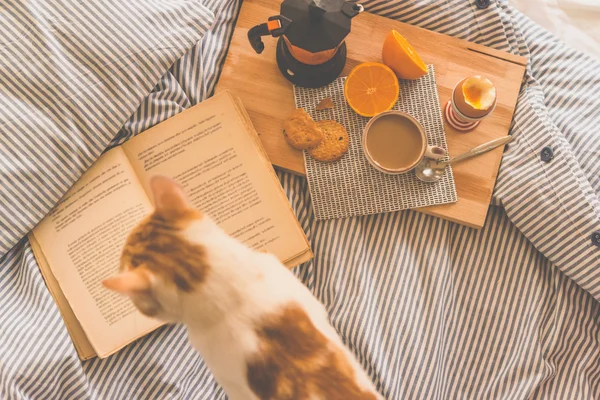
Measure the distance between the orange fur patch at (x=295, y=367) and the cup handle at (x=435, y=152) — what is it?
42 cm

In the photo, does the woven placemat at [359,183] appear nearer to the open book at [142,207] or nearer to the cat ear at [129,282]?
the open book at [142,207]

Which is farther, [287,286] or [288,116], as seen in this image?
[288,116]

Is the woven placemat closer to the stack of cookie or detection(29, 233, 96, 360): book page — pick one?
the stack of cookie

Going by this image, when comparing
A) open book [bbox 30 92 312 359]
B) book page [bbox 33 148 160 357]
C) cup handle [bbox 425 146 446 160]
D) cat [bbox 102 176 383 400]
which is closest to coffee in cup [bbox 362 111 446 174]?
cup handle [bbox 425 146 446 160]

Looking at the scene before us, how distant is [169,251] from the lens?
73 centimetres

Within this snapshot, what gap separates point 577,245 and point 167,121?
2.81 ft

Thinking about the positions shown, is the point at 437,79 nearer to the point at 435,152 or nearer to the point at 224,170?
the point at 435,152

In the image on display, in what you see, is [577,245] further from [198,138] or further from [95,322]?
[95,322]

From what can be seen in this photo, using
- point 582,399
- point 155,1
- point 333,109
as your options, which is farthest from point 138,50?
point 582,399

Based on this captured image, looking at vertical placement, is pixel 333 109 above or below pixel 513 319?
above

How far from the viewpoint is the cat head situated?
72 centimetres

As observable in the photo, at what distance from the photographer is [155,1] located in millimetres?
912

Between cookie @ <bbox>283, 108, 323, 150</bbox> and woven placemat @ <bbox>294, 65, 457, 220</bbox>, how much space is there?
0.09 ft

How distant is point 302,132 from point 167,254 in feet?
1.24
